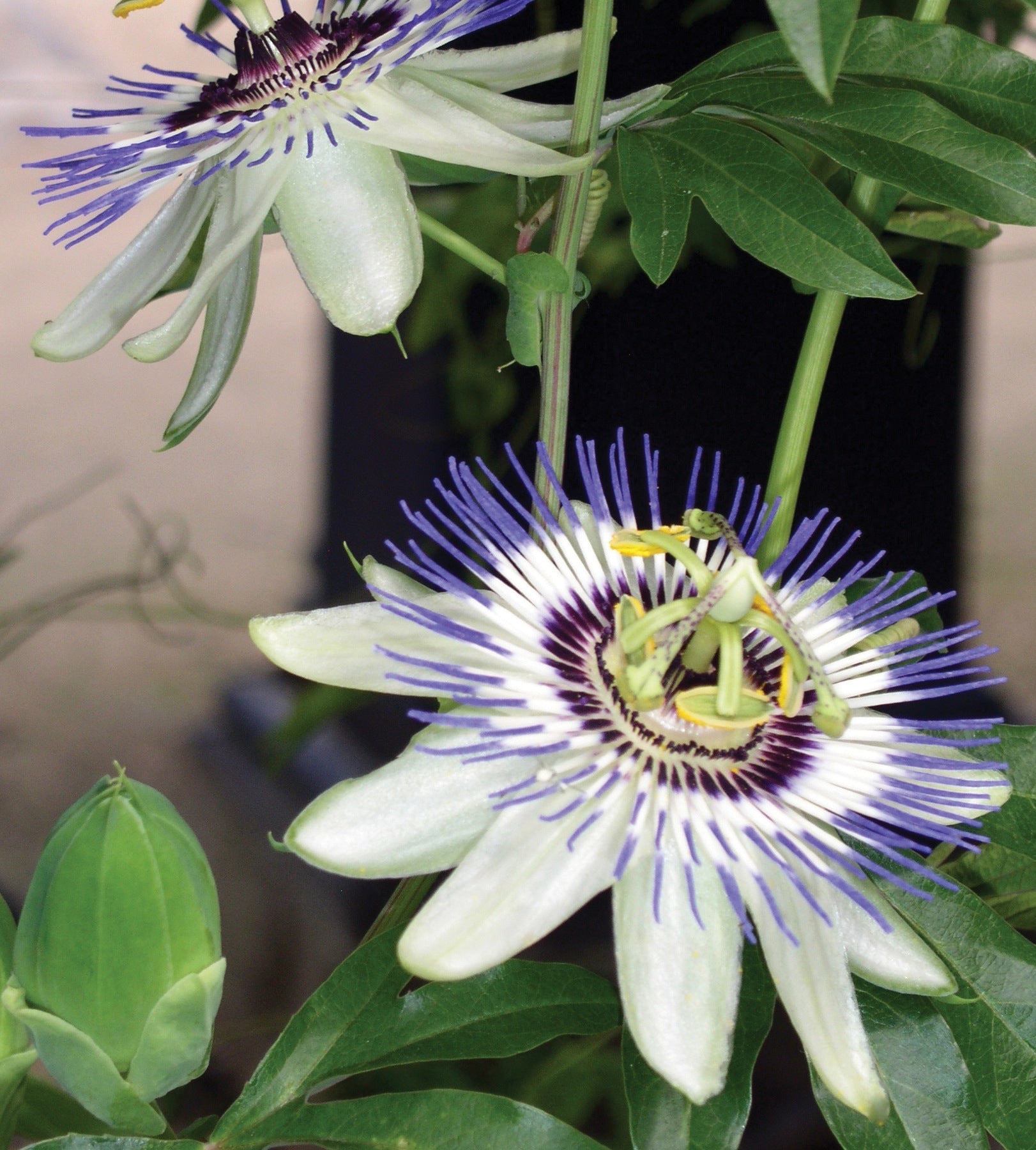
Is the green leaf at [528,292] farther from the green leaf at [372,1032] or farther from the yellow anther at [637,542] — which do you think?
the green leaf at [372,1032]

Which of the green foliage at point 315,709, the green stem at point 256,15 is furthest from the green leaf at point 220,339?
the green foliage at point 315,709

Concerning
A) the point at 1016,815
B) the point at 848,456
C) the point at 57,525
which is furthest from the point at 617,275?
the point at 57,525

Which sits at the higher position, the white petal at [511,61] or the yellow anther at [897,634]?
the white petal at [511,61]

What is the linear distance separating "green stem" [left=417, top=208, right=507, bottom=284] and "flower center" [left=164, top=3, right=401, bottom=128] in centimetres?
9

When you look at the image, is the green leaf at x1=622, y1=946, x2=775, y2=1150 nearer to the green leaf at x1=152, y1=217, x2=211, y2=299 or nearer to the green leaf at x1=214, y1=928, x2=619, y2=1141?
the green leaf at x1=214, y1=928, x2=619, y2=1141

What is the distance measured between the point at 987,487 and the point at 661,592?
8.24 ft

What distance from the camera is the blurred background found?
1587 mm

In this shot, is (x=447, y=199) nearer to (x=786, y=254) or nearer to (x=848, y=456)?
(x=848, y=456)

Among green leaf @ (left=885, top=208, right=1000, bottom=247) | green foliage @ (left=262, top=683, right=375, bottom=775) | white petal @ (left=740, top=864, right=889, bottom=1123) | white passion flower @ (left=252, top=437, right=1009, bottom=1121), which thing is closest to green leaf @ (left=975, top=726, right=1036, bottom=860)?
white passion flower @ (left=252, top=437, right=1009, bottom=1121)

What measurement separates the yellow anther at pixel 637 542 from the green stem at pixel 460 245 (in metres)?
0.16

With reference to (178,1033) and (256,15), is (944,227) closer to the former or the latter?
(256,15)

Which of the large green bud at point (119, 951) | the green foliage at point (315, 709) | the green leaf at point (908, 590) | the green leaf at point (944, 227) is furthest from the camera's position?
the green foliage at point (315, 709)

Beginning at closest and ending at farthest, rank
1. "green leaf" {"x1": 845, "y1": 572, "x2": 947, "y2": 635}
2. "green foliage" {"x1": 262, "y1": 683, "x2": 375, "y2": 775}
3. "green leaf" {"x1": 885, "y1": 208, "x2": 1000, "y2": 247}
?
"green leaf" {"x1": 845, "y1": 572, "x2": 947, "y2": 635} < "green leaf" {"x1": 885, "y1": 208, "x2": 1000, "y2": 247} < "green foliage" {"x1": 262, "y1": 683, "x2": 375, "y2": 775}

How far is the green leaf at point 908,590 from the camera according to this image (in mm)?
751
